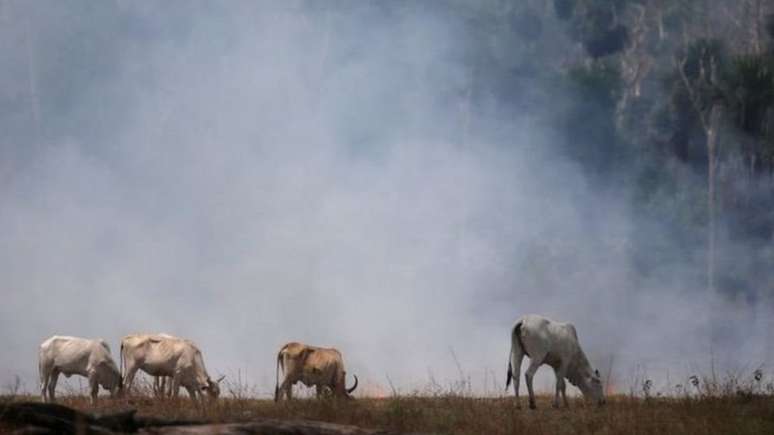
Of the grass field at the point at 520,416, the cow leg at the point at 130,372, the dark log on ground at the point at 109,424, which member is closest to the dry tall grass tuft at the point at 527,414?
the grass field at the point at 520,416

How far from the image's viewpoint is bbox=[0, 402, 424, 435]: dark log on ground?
8062 millimetres

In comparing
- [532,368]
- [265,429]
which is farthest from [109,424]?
[532,368]

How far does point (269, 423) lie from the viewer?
895cm

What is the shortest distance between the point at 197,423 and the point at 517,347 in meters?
13.6

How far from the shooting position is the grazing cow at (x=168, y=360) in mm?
25234

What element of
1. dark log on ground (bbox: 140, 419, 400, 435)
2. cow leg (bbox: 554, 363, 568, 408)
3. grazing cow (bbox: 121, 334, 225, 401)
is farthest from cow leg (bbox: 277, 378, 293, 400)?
dark log on ground (bbox: 140, 419, 400, 435)

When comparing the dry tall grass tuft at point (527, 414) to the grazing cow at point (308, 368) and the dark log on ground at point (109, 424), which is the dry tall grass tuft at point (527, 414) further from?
the grazing cow at point (308, 368)

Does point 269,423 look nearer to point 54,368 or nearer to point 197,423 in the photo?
point 197,423

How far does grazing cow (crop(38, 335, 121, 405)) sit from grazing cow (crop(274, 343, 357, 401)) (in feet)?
14.1

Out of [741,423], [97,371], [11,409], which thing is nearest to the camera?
[11,409]

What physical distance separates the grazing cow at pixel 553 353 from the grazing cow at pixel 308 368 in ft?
19.1

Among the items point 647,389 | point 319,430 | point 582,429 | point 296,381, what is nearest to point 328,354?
point 296,381

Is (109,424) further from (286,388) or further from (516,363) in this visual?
(286,388)

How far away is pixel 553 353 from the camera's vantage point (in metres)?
22.0
